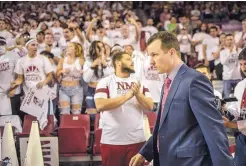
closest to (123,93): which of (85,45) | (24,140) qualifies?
(24,140)

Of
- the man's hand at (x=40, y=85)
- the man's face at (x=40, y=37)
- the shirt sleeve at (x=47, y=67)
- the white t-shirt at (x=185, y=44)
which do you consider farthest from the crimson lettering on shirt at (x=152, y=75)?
the white t-shirt at (x=185, y=44)

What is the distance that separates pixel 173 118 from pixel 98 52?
4.40 m

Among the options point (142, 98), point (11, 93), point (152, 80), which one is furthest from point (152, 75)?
point (142, 98)

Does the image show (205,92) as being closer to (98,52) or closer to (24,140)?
(24,140)

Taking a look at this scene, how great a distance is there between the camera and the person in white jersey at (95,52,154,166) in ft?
15.2

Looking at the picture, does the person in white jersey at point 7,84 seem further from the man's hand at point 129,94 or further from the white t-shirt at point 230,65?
the white t-shirt at point 230,65

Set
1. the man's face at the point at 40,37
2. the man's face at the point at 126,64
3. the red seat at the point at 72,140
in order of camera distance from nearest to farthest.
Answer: the man's face at the point at 126,64 → the red seat at the point at 72,140 → the man's face at the point at 40,37

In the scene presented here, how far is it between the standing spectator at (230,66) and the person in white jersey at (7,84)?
11.5 ft

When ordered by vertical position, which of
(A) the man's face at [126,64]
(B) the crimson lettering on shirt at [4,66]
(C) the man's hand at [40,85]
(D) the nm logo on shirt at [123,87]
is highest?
(A) the man's face at [126,64]

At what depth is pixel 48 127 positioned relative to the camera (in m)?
6.66

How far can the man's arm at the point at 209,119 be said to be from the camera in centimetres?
274

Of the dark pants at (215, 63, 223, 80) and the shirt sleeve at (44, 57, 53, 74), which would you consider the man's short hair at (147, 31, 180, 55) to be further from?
the dark pants at (215, 63, 223, 80)

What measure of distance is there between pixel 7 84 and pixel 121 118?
2.80 meters

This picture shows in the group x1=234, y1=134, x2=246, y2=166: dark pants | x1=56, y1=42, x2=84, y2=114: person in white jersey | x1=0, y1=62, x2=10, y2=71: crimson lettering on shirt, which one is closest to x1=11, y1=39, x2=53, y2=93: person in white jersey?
x1=0, y1=62, x2=10, y2=71: crimson lettering on shirt
